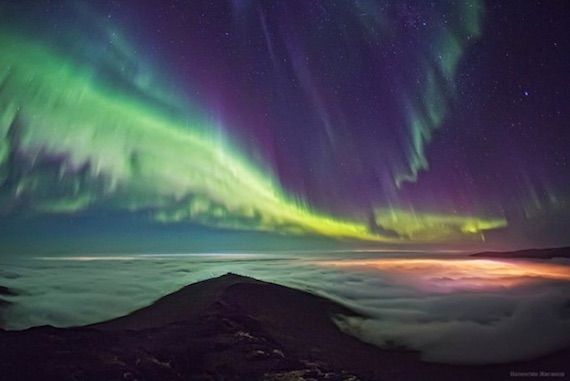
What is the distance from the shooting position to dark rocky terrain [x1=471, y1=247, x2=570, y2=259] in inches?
137

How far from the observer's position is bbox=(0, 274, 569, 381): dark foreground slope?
326 cm

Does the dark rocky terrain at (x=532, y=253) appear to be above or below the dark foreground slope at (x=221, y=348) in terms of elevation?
above

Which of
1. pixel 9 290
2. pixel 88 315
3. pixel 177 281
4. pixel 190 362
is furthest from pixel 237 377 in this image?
pixel 9 290

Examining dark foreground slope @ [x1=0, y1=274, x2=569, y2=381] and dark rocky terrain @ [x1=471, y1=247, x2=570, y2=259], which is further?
dark rocky terrain @ [x1=471, y1=247, x2=570, y2=259]

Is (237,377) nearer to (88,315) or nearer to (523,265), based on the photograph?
(88,315)

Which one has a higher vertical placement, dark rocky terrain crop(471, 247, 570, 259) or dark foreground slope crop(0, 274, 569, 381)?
dark rocky terrain crop(471, 247, 570, 259)

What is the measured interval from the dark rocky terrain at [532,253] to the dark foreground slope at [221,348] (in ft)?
2.64

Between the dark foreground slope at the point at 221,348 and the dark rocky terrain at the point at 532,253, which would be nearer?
the dark foreground slope at the point at 221,348

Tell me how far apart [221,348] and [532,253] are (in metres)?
2.87

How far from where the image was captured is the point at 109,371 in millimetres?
3311

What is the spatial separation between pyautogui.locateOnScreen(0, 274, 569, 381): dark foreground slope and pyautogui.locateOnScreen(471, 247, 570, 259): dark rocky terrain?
0.80 m

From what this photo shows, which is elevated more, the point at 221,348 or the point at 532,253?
the point at 532,253

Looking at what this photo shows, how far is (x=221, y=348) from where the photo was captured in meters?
3.60

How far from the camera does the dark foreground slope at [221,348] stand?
326 cm
